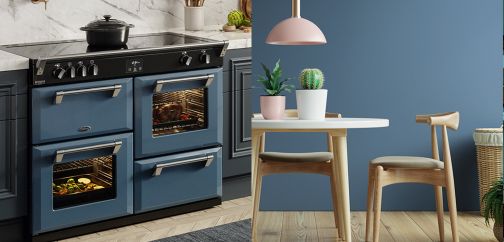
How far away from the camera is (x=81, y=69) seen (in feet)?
5.26

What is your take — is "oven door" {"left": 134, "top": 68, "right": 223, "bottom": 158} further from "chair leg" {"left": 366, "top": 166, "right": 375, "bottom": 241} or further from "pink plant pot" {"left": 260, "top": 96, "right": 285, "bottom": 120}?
"chair leg" {"left": 366, "top": 166, "right": 375, "bottom": 241}

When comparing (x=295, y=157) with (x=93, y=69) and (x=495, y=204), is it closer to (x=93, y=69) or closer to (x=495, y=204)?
(x=93, y=69)

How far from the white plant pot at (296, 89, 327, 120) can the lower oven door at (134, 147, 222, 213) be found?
1.89ft

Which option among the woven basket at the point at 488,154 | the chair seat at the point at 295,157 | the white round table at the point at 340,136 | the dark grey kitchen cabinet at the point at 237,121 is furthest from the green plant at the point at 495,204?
the dark grey kitchen cabinet at the point at 237,121

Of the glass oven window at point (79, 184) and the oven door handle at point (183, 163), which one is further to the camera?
the glass oven window at point (79, 184)

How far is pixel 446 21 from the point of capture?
2869 millimetres

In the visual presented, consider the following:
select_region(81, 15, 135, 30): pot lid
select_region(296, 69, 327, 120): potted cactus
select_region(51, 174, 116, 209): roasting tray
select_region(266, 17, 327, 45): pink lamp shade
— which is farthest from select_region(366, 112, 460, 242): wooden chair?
select_region(81, 15, 135, 30): pot lid

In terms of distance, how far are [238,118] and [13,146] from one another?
843 millimetres

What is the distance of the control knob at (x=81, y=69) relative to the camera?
1.59 meters

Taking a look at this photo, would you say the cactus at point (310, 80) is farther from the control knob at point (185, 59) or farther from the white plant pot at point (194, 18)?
the white plant pot at point (194, 18)

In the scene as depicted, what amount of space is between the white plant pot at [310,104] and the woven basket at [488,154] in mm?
792

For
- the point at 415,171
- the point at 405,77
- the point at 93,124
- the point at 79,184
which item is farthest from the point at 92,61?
the point at 405,77

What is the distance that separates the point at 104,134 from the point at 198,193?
2.49 ft

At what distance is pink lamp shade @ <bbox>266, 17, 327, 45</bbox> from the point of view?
6.55 ft
